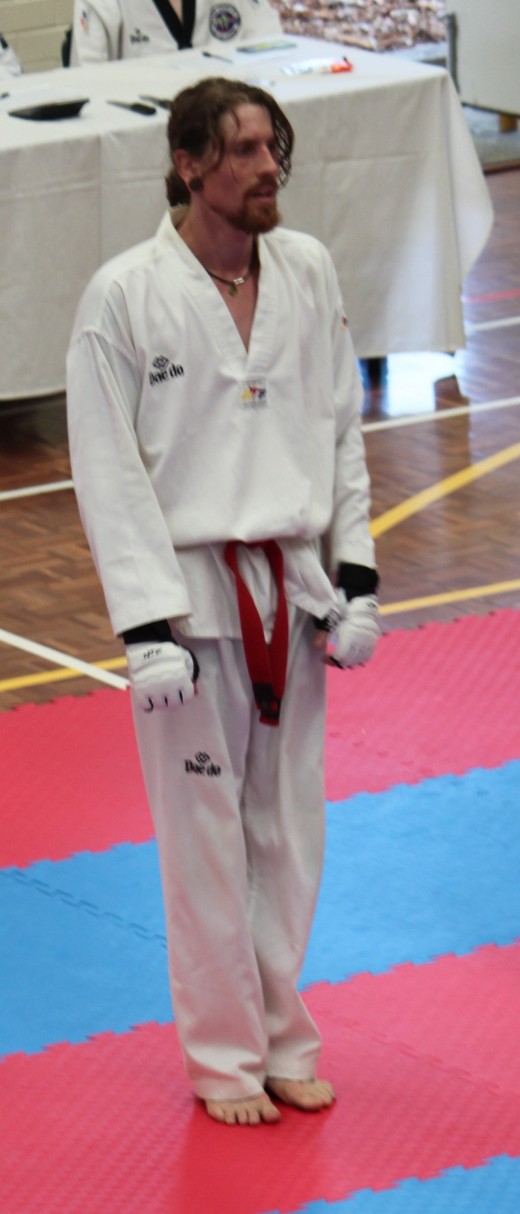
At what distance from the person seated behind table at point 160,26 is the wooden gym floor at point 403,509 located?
5.77ft

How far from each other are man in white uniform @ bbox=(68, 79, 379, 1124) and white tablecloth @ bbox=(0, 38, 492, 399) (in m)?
3.97

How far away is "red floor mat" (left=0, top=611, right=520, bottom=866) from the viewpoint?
4574 millimetres

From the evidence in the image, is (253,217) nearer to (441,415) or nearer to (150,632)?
(150,632)

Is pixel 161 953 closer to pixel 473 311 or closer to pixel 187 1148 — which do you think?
pixel 187 1148

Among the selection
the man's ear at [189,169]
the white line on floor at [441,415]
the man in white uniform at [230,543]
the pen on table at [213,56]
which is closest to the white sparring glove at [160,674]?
the man in white uniform at [230,543]

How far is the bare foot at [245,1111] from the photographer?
10.7ft

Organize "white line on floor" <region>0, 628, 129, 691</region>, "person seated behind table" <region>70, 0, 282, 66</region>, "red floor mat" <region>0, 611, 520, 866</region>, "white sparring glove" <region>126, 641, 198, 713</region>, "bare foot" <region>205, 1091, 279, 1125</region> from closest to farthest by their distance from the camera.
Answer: "white sparring glove" <region>126, 641, 198, 713</region>
"bare foot" <region>205, 1091, 279, 1125</region>
"red floor mat" <region>0, 611, 520, 866</region>
"white line on floor" <region>0, 628, 129, 691</region>
"person seated behind table" <region>70, 0, 282, 66</region>

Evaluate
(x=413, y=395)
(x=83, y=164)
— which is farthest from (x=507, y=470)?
(x=83, y=164)

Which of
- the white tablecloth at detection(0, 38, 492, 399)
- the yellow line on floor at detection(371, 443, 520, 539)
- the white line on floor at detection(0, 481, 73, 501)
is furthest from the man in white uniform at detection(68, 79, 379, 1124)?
the white tablecloth at detection(0, 38, 492, 399)

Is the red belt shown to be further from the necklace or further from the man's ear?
the man's ear

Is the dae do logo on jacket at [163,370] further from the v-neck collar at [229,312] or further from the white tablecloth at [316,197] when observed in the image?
the white tablecloth at [316,197]

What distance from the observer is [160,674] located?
291 centimetres

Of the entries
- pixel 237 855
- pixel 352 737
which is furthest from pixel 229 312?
pixel 352 737

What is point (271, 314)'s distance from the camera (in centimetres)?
307
